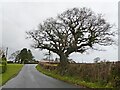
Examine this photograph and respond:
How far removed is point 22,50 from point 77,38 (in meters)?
92.1

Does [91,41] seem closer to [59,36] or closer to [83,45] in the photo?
[83,45]

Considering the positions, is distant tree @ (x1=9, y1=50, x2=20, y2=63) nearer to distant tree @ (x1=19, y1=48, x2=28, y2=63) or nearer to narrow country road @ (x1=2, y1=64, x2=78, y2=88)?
distant tree @ (x1=19, y1=48, x2=28, y2=63)

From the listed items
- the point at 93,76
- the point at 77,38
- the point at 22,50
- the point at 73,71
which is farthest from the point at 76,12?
the point at 22,50

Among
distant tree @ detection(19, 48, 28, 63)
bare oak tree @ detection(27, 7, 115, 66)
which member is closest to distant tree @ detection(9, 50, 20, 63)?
distant tree @ detection(19, 48, 28, 63)

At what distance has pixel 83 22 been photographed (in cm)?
5184

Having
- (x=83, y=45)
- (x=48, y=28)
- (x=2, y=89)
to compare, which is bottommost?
(x=2, y=89)

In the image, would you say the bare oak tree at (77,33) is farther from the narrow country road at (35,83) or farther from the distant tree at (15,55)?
the distant tree at (15,55)

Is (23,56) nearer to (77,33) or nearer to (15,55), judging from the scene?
(15,55)

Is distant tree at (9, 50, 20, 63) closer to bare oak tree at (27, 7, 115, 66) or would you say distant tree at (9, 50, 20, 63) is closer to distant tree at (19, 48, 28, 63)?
distant tree at (19, 48, 28, 63)

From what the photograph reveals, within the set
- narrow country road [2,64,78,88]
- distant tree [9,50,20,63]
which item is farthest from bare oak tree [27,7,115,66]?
distant tree [9,50,20,63]

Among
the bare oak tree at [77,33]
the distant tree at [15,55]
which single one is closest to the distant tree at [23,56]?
the distant tree at [15,55]

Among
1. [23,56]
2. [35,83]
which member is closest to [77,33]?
[35,83]

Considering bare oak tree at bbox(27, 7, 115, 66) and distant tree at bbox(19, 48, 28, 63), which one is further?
distant tree at bbox(19, 48, 28, 63)

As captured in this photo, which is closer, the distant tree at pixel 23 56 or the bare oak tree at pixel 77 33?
the bare oak tree at pixel 77 33
